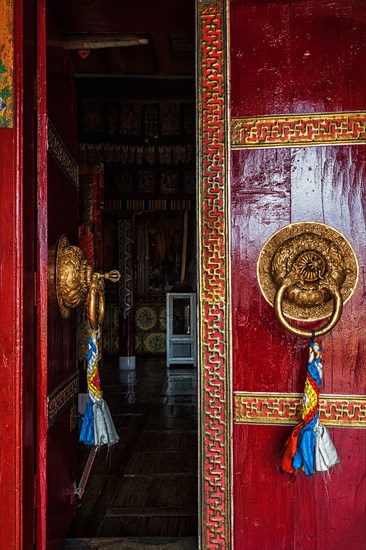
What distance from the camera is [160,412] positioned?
4.82 metres

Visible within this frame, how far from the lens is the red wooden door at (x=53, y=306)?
179 centimetres

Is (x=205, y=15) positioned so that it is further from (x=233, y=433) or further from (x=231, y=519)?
(x=231, y=519)

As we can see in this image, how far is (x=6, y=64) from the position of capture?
5.64ft

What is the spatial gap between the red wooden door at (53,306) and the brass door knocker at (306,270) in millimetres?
798

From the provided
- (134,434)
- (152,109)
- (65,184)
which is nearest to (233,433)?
(65,184)

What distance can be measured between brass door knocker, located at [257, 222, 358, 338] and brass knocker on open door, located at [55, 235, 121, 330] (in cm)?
62

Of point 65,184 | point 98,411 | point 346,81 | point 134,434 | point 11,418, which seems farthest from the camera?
point 134,434

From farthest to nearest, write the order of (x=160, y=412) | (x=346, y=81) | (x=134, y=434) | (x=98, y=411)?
(x=160, y=412) → (x=134, y=434) → (x=98, y=411) → (x=346, y=81)

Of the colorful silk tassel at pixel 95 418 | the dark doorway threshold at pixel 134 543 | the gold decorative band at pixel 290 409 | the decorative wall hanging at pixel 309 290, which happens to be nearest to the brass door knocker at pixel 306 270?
the decorative wall hanging at pixel 309 290

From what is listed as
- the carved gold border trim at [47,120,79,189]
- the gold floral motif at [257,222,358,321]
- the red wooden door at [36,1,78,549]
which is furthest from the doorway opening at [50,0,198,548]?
the gold floral motif at [257,222,358,321]

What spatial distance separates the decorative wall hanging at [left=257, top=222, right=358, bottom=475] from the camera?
175 centimetres

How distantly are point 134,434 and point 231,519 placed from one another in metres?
2.29

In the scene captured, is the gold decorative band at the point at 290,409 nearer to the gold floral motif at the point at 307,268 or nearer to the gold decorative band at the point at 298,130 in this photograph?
the gold floral motif at the point at 307,268

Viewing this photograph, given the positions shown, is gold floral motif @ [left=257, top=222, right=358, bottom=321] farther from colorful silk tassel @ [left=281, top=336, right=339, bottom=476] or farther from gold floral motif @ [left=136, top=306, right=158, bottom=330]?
gold floral motif @ [left=136, top=306, right=158, bottom=330]
